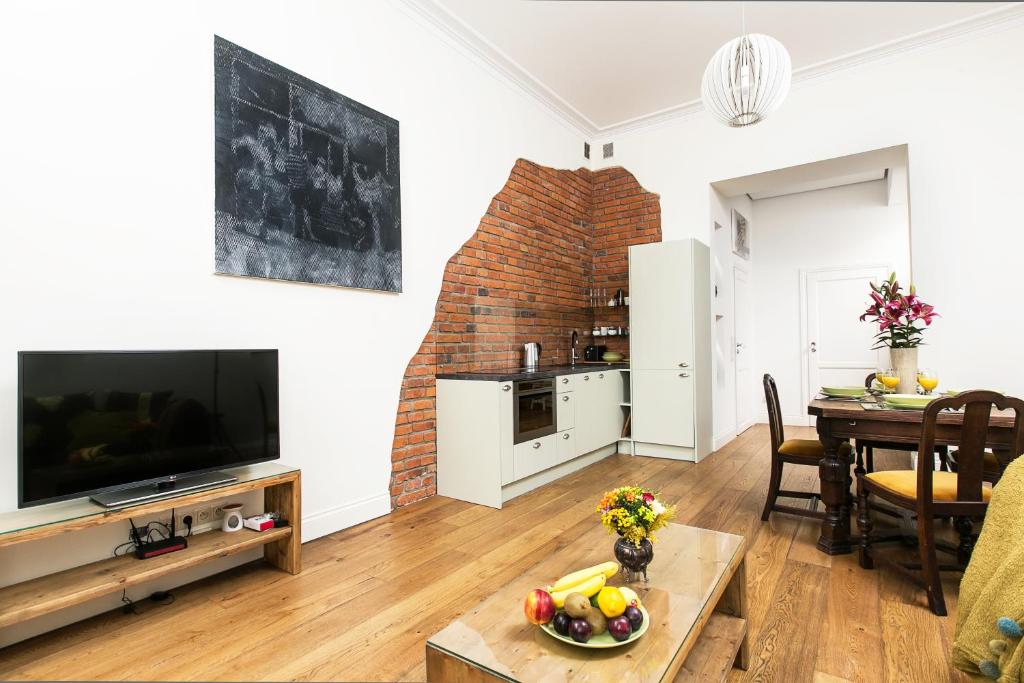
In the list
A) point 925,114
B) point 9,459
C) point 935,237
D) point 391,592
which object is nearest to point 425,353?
point 391,592

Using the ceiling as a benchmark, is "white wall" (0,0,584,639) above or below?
below

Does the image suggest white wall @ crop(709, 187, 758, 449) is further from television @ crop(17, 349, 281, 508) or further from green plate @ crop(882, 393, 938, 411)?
television @ crop(17, 349, 281, 508)

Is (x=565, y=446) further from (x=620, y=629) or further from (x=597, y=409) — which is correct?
→ (x=620, y=629)

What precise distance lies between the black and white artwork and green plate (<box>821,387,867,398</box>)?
280 centimetres

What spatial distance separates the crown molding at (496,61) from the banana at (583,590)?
3758 millimetres

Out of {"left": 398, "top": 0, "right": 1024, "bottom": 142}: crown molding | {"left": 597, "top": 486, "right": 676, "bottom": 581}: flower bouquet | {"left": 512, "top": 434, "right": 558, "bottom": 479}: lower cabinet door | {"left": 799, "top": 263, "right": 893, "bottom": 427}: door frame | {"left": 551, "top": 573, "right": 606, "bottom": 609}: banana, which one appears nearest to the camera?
{"left": 551, "top": 573, "right": 606, "bottom": 609}: banana

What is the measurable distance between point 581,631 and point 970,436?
193 centimetres

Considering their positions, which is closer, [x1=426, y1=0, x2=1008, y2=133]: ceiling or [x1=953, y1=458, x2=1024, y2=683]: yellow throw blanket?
[x1=953, y1=458, x2=1024, y2=683]: yellow throw blanket

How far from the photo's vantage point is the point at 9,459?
1914 mm

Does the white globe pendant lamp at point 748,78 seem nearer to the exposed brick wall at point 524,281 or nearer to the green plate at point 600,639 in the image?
the exposed brick wall at point 524,281

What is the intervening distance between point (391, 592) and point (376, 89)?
298 cm

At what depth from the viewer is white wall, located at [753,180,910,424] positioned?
21.0ft

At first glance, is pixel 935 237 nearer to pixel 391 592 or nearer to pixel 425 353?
pixel 425 353

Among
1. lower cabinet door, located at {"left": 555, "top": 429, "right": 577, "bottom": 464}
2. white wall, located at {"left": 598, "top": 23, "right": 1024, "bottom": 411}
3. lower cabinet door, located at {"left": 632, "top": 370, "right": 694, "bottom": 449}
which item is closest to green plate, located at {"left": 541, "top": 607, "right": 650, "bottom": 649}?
lower cabinet door, located at {"left": 555, "top": 429, "right": 577, "bottom": 464}
